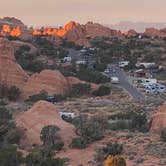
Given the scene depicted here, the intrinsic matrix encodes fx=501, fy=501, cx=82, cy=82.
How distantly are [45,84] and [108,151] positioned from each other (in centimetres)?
2787

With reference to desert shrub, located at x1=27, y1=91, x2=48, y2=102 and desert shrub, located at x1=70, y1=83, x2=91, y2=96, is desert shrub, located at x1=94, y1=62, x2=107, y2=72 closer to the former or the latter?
desert shrub, located at x1=70, y1=83, x2=91, y2=96

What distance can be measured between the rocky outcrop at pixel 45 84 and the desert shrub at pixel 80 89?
0.94 metres

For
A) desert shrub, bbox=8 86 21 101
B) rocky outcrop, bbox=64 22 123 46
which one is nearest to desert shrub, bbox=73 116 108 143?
desert shrub, bbox=8 86 21 101

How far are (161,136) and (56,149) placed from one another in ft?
17.4

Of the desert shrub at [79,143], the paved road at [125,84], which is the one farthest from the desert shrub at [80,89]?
the desert shrub at [79,143]

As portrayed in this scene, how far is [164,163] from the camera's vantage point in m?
21.0

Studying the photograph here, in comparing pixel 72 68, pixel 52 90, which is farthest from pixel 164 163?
pixel 72 68

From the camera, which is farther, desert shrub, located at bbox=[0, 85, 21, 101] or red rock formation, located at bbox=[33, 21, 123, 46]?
red rock formation, located at bbox=[33, 21, 123, 46]

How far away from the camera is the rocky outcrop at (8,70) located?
49.9 meters

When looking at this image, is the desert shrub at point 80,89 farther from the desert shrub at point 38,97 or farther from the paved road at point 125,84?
the paved road at point 125,84

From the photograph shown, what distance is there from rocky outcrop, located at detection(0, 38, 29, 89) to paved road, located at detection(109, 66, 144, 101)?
11485mm

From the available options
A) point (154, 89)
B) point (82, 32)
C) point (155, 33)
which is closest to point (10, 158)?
point (154, 89)

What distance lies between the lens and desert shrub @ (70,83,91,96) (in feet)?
167

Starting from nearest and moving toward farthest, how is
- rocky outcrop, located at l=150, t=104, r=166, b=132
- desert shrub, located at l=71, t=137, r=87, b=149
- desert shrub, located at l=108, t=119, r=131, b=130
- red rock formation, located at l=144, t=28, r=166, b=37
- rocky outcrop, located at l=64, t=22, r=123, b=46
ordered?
desert shrub, located at l=71, t=137, r=87, b=149
rocky outcrop, located at l=150, t=104, r=166, b=132
desert shrub, located at l=108, t=119, r=131, b=130
rocky outcrop, located at l=64, t=22, r=123, b=46
red rock formation, located at l=144, t=28, r=166, b=37
